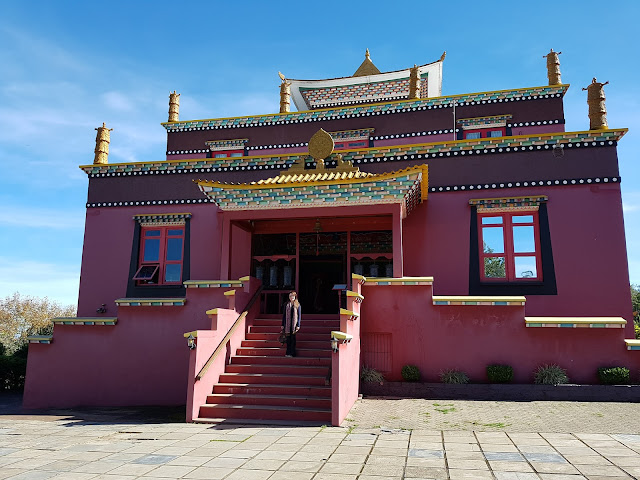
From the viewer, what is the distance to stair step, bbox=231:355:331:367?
985 cm

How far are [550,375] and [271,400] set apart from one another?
5426mm

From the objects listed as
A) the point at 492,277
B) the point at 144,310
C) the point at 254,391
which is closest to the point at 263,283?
the point at 144,310

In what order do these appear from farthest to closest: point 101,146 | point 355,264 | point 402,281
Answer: point 101,146 → point 355,264 → point 402,281

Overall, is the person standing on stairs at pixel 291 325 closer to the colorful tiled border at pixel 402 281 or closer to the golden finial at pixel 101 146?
the colorful tiled border at pixel 402 281

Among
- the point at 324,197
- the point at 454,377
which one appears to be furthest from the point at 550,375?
the point at 324,197

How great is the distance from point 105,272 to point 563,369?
1243 centimetres

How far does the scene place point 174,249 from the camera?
48.6 ft

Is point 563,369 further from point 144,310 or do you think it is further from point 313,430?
point 144,310

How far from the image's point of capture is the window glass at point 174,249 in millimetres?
14749

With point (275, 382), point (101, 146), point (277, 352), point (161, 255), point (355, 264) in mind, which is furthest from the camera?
point (101, 146)

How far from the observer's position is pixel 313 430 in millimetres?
7551

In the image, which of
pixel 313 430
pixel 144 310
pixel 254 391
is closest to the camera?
pixel 313 430

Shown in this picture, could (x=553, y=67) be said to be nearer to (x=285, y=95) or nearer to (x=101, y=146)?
(x=285, y=95)

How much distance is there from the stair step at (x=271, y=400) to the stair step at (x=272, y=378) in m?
0.41
